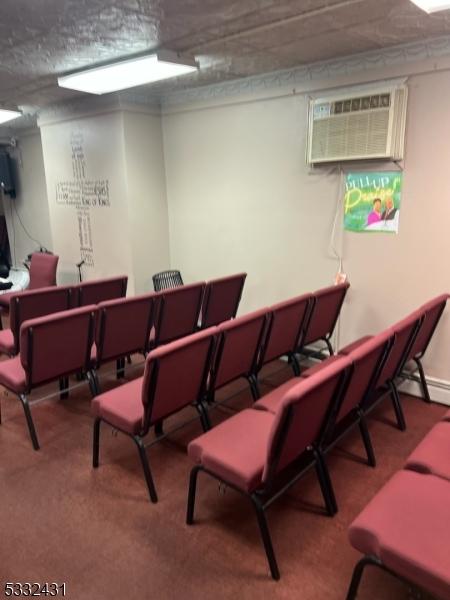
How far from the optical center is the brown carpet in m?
1.85

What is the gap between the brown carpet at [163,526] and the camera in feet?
6.08

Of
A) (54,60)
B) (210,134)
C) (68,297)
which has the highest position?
(54,60)

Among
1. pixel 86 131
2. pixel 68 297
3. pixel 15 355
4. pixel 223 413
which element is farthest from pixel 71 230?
pixel 223 413

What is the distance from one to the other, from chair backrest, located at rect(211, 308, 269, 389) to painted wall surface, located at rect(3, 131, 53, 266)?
5015 millimetres

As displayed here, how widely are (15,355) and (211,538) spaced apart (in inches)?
84.6

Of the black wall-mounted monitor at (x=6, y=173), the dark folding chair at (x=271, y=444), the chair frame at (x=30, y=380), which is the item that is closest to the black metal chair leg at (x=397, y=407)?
the dark folding chair at (x=271, y=444)

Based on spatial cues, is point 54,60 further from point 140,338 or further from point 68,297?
point 140,338

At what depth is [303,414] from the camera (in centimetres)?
179

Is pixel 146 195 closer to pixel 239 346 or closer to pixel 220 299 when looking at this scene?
pixel 220 299

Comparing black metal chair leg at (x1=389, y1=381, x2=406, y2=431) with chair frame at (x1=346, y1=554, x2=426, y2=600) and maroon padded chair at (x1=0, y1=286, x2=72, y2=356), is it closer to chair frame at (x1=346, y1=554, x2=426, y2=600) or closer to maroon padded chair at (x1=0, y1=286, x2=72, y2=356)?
chair frame at (x1=346, y1=554, x2=426, y2=600)

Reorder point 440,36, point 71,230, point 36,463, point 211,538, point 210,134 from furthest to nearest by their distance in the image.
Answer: point 71,230 < point 210,134 < point 440,36 < point 36,463 < point 211,538

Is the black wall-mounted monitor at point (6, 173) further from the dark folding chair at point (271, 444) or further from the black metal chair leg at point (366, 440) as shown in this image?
the black metal chair leg at point (366, 440)

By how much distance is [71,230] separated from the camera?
5.50 meters

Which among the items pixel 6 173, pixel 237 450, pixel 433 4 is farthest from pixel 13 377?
pixel 6 173
